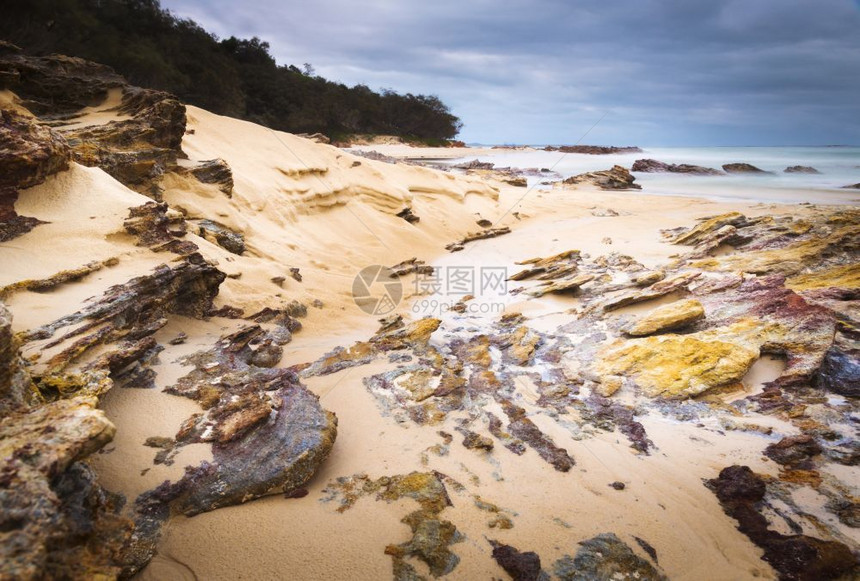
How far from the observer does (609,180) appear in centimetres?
2223

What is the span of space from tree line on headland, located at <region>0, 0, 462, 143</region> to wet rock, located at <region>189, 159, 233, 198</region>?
616 inches

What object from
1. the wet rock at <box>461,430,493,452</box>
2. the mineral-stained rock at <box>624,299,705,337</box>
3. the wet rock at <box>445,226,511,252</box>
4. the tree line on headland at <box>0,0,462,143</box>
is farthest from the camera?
the tree line on headland at <box>0,0,462,143</box>

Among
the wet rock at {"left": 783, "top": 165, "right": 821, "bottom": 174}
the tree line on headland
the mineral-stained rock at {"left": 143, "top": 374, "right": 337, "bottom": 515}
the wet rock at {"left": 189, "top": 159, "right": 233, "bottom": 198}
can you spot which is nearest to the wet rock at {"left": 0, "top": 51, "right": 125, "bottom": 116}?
the wet rock at {"left": 189, "top": 159, "right": 233, "bottom": 198}

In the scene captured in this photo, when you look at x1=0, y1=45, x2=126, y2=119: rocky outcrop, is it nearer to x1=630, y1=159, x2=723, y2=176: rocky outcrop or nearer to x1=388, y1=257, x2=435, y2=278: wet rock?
x1=388, y1=257, x2=435, y2=278: wet rock

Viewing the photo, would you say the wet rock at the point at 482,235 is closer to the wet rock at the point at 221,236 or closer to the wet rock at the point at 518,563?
the wet rock at the point at 221,236

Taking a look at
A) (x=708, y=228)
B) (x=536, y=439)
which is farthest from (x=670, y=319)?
(x=708, y=228)

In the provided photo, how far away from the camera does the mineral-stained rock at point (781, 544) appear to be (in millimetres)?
2203

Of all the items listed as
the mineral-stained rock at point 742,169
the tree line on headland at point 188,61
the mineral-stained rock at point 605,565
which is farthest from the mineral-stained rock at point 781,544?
the mineral-stained rock at point 742,169

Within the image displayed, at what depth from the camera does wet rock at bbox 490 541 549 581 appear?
7.23 ft

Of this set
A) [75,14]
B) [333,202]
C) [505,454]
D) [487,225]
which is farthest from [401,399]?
[75,14]

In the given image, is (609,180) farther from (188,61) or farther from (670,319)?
(188,61)

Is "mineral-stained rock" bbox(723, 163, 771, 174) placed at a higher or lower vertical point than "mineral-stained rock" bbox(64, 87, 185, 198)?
higher

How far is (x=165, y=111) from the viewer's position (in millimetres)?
6379

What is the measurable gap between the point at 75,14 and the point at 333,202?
20448mm
